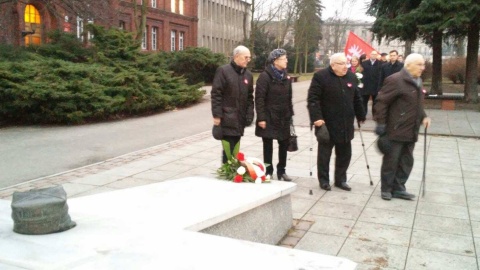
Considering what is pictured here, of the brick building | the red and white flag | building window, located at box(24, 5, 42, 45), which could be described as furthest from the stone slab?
building window, located at box(24, 5, 42, 45)

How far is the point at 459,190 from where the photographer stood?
745cm

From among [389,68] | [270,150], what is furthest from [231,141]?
[389,68]

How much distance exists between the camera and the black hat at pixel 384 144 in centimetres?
678

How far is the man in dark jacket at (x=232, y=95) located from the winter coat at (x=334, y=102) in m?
0.96

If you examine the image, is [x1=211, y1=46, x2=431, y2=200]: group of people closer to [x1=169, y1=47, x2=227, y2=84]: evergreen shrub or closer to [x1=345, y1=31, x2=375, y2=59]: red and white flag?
[x1=345, y1=31, x2=375, y2=59]: red and white flag

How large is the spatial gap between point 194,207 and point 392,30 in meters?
17.1

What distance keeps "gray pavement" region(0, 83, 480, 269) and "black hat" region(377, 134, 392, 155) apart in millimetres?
682

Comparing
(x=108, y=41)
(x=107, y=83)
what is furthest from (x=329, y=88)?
(x=108, y=41)

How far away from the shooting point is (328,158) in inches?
288

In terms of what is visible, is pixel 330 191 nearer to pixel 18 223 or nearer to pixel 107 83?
pixel 18 223

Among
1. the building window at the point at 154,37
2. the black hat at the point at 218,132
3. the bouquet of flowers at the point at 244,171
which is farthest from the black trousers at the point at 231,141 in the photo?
the building window at the point at 154,37

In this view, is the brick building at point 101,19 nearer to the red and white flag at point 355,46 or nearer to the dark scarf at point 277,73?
the red and white flag at point 355,46

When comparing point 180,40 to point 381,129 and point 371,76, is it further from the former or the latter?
point 381,129

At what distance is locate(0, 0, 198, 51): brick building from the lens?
22.0 metres
